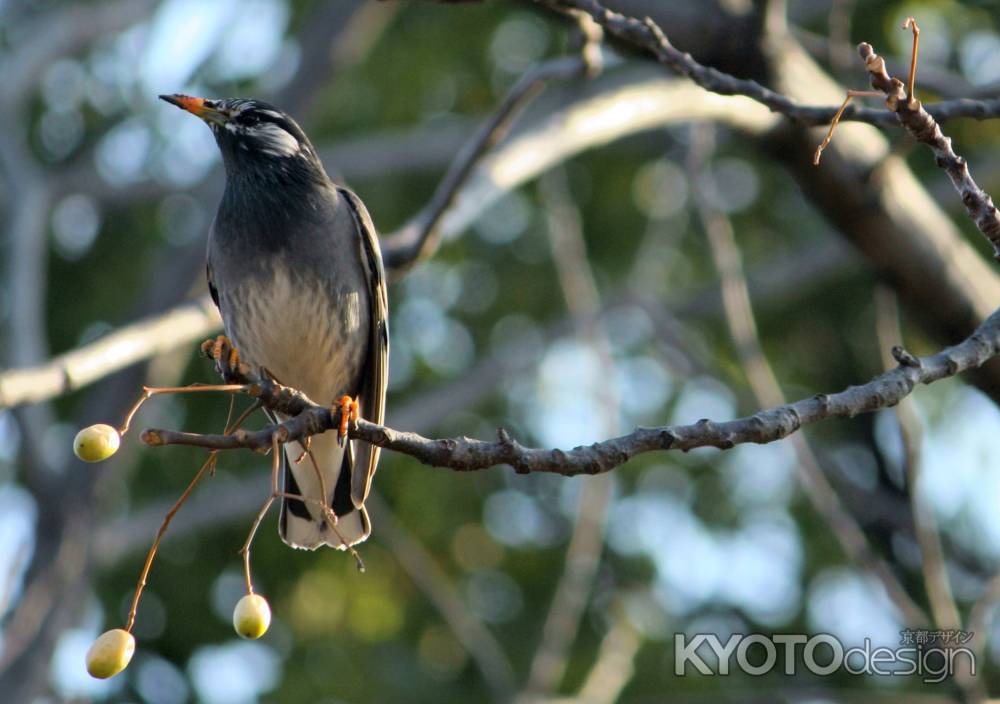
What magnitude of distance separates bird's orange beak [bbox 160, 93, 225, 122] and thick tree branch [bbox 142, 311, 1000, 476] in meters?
2.12

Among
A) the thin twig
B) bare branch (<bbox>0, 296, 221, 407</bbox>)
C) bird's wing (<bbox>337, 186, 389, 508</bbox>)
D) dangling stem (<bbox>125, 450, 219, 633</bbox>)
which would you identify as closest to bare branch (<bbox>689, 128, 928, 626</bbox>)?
the thin twig

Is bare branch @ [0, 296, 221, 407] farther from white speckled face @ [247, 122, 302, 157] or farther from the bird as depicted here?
white speckled face @ [247, 122, 302, 157]

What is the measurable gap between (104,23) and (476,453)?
954 centimetres

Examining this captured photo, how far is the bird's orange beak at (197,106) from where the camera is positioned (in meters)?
4.83

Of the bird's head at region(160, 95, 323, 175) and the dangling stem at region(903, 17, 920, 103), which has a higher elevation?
the dangling stem at region(903, 17, 920, 103)

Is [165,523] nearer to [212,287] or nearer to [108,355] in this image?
[108,355]

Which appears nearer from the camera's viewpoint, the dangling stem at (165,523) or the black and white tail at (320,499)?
the dangling stem at (165,523)

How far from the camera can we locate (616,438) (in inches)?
117

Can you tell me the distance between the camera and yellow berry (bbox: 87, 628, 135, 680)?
2838 millimetres

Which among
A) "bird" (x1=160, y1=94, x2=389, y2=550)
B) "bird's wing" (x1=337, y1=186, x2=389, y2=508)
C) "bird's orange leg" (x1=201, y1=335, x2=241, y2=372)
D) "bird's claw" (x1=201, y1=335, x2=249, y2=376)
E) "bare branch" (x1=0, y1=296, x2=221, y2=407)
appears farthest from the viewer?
"bird's wing" (x1=337, y1=186, x2=389, y2=508)

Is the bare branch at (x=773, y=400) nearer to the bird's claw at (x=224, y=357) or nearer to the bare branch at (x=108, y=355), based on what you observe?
the bare branch at (x=108, y=355)

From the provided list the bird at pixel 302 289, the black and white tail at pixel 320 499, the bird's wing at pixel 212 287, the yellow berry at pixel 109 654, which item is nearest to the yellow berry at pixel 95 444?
the yellow berry at pixel 109 654

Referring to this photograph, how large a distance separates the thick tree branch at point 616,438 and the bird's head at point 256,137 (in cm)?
250

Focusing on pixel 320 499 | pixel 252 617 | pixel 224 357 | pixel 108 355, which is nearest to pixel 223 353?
pixel 224 357
